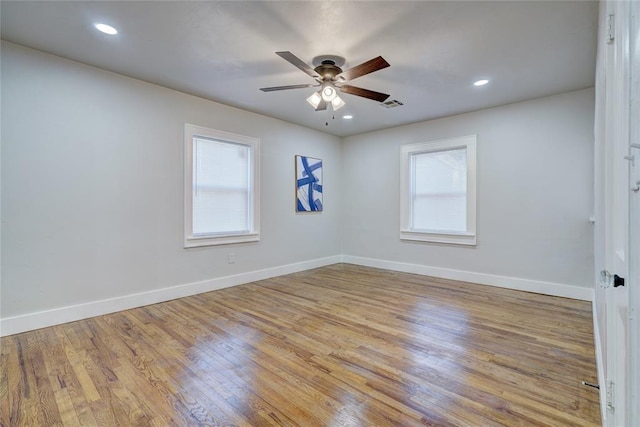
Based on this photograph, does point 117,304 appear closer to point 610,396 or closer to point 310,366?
point 310,366

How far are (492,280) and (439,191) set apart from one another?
1.58 meters

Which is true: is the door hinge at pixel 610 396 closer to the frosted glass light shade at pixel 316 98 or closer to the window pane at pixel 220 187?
the frosted glass light shade at pixel 316 98

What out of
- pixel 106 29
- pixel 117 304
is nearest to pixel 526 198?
pixel 106 29

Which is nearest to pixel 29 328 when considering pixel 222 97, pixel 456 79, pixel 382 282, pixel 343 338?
pixel 343 338

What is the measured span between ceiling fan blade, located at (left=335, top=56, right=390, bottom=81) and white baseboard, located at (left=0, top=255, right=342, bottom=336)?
3138 millimetres

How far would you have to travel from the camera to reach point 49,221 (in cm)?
288

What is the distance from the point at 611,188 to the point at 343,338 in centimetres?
208

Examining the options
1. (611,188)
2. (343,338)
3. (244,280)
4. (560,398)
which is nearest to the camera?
(611,188)

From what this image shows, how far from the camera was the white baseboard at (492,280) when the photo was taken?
3.71 metres

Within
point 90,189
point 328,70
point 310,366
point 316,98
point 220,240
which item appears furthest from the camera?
point 220,240

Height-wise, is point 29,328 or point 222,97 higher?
point 222,97

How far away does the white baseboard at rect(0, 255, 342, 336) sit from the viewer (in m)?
2.74

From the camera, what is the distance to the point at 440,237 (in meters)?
4.84

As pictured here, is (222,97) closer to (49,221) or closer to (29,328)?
(49,221)
